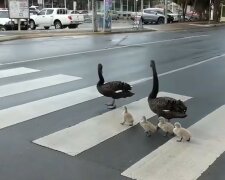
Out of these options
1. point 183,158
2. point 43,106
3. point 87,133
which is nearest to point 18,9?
point 43,106

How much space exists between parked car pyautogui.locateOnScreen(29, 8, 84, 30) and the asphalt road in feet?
56.8

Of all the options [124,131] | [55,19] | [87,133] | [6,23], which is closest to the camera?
[87,133]

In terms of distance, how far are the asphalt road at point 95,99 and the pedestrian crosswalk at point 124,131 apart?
0.34 feet

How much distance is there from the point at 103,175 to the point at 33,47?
43.7 feet

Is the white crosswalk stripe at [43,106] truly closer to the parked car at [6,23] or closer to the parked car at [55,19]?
the parked car at [6,23]

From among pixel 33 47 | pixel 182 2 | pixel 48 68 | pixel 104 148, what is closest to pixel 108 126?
pixel 104 148

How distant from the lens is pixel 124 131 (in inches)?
245

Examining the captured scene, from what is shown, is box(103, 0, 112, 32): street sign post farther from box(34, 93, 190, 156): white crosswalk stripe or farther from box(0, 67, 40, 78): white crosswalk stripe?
box(34, 93, 190, 156): white crosswalk stripe

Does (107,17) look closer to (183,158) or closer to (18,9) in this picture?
(18,9)

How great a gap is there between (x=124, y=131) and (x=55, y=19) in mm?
29737

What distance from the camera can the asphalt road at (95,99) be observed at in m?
4.93

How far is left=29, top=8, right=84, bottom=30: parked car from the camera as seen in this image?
114ft

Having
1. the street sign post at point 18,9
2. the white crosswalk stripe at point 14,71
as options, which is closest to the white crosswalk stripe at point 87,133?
the white crosswalk stripe at point 14,71

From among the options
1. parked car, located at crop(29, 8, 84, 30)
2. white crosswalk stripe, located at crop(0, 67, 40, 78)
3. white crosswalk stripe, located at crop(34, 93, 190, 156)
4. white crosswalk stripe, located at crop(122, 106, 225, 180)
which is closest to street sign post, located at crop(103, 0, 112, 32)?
parked car, located at crop(29, 8, 84, 30)
